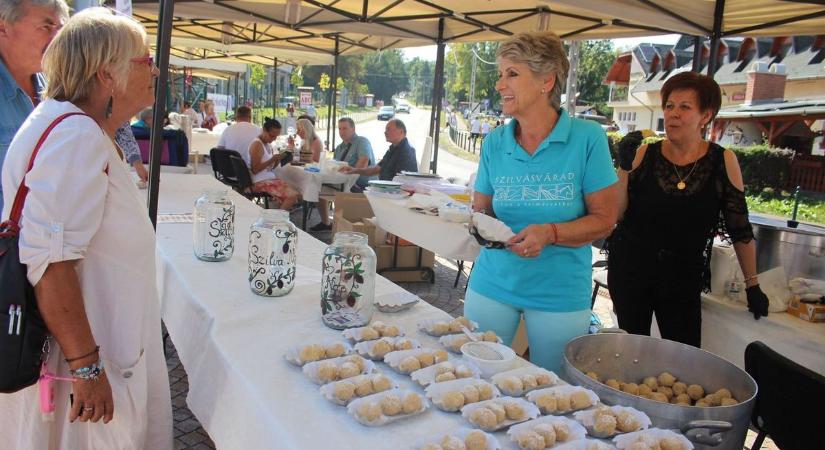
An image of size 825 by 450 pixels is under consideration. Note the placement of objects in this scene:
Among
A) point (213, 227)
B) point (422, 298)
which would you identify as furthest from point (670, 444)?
point (422, 298)

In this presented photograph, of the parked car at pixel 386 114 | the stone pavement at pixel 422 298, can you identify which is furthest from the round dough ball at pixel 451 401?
the parked car at pixel 386 114

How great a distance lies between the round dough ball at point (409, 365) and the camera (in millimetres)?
1389

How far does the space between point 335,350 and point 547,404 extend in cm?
54

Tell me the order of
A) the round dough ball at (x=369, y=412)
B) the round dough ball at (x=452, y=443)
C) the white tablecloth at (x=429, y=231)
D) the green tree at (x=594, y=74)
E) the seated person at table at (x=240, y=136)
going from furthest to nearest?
the green tree at (x=594, y=74)
the seated person at table at (x=240, y=136)
the white tablecloth at (x=429, y=231)
the round dough ball at (x=369, y=412)
the round dough ball at (x=452, y=443)

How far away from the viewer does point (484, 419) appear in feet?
3.76

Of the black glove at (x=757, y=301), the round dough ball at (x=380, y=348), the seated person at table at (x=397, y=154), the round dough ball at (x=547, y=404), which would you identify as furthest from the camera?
the seated person at table at (x=397, y=154)

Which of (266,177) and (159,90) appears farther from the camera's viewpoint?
(266,177)

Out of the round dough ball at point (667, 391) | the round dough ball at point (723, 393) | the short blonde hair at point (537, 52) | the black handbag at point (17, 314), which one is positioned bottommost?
the round dough ball at point (667, 391)

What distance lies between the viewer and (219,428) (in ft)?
4.57

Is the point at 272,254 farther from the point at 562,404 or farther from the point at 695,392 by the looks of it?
the point at 695,392

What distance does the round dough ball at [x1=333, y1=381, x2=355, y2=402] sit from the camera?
1.21m

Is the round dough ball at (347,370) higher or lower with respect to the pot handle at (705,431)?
higher

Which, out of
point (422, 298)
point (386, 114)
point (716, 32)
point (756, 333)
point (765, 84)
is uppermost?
point (765, 84)

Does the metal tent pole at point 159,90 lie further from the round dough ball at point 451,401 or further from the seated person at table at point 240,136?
the seated person at table at point 240,136
